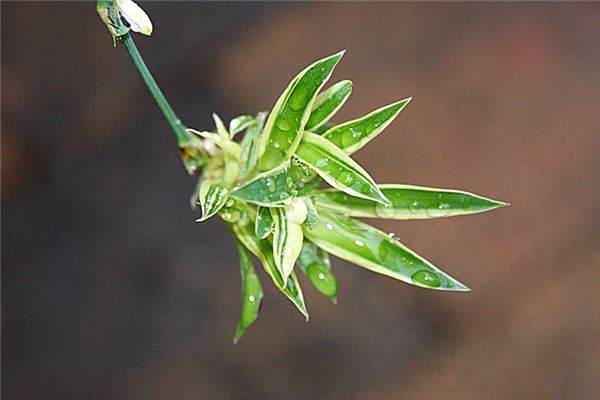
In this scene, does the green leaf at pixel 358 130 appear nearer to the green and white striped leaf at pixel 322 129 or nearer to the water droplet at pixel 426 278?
the green and white striped leaf at pixel 322 129

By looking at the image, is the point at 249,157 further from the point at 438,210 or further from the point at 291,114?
the point at 438,210

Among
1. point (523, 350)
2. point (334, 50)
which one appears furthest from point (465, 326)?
point (334, 50)

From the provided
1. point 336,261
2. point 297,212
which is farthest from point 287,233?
point 336,261

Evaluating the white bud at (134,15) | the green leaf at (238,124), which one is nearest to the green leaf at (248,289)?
the green leaf at (238,124)

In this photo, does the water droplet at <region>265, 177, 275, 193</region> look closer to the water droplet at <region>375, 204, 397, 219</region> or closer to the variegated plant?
the variegated plant

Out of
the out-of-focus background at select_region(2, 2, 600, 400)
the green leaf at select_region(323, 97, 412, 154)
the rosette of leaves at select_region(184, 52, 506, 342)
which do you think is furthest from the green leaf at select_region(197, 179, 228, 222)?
the out-of-focus background at select_region(2, 2, 600, 400)

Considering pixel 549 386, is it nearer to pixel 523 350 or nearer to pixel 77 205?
pixel 523 350
